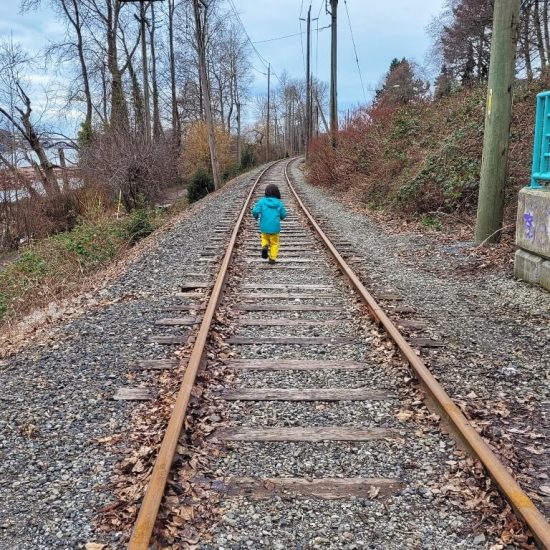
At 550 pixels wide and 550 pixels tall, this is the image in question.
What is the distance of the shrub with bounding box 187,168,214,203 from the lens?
88.1 feet

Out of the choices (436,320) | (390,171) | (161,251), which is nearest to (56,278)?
(161,251)

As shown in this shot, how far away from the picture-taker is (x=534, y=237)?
6.98 metres

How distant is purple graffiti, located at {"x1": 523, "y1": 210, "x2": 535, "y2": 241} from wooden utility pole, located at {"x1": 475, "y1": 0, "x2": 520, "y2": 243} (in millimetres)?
1865

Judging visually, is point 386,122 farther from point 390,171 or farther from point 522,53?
point 522,53

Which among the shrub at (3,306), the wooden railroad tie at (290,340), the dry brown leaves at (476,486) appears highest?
the wooden railroad tie at (290,340)

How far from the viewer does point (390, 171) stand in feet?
55.0

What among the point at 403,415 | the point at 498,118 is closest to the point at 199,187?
the point at 498,118

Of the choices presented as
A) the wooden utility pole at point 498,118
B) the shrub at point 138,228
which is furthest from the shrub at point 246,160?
the wooden utility pole at point 498,118

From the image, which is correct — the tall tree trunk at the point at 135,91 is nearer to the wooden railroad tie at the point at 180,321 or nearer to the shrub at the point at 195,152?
the shrub at the point at 195,152

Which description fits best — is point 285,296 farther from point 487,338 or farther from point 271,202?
point 487,338

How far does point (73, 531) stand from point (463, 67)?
39.1 m

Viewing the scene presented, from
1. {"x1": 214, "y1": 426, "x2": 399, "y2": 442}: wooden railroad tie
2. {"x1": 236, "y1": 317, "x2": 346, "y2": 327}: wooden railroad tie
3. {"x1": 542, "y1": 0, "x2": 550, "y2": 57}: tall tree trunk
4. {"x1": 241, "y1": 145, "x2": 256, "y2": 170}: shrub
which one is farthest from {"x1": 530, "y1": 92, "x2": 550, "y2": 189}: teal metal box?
{"x1": 241, "y1": 145, "x2": 256, "y2": 170}: shrub

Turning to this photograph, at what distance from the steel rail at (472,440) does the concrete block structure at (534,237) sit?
2.44 m

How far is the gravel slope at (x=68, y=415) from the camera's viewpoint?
113 inches
